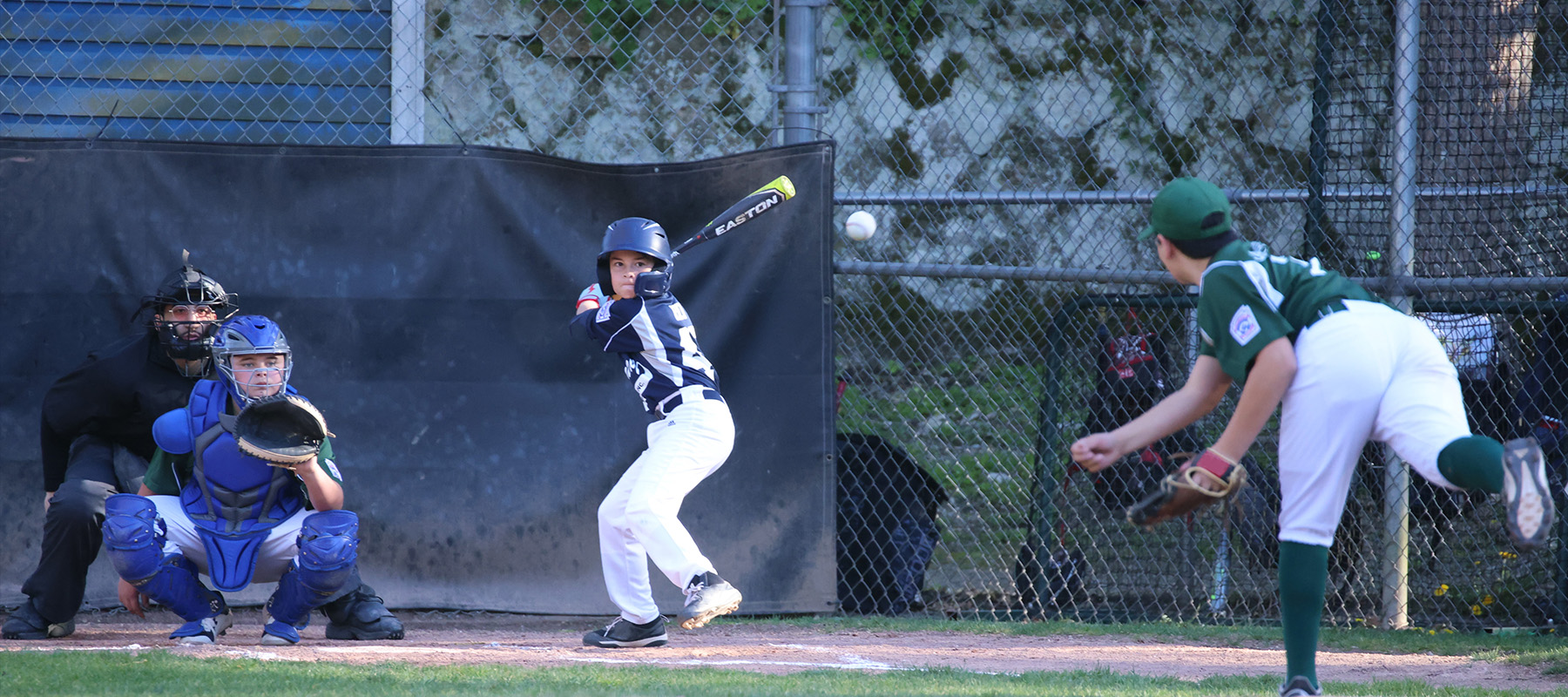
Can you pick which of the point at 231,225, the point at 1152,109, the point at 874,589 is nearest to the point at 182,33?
the point at 231,225

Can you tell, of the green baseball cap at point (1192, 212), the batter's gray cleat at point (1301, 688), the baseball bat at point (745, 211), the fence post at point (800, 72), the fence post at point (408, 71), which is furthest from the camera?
the fence post at point (408, 71)

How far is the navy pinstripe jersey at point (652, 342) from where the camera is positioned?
4.39 metres

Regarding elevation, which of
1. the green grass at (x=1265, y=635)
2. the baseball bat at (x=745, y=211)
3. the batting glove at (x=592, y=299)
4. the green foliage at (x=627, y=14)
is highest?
the green foliage at (x=627, y=14)

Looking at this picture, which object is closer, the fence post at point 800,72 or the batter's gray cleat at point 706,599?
the batter's gray cleat at point 706,599

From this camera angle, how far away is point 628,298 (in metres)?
4.44

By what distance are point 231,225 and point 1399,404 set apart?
4.03 meters

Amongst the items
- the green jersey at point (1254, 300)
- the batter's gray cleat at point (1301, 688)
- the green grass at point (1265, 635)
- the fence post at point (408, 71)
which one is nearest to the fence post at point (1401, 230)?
the green grass at point (1265, 635)

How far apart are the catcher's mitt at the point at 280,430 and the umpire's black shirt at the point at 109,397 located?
669 mm

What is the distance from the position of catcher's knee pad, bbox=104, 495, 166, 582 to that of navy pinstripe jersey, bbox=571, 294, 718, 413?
1.45 m

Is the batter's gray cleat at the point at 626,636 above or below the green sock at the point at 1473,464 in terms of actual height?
below

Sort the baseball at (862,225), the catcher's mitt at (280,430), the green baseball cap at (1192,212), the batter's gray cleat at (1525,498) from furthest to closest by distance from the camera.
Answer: the baseball at (862,225) → the catcher's mitt at (280,430) → the green baseball cap at (1192,212) → the batter's gray cleat at (1525,498)

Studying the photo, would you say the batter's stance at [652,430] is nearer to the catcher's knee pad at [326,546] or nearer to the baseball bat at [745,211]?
the baseball bat at [745,211]

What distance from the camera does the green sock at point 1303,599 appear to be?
2975 millimetres

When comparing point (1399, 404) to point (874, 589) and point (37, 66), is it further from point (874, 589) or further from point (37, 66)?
point (37, 66)
